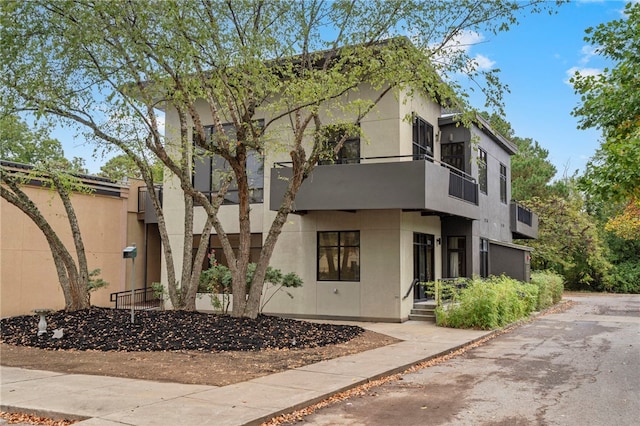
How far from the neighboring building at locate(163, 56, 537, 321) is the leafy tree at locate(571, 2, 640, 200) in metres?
3.21

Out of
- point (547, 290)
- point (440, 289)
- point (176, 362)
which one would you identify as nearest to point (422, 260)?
point (440, 289)

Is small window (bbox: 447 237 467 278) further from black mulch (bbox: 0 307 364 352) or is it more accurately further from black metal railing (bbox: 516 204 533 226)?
black mulch (bbox: 0 307 364 352)

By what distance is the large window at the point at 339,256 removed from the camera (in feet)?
58.2

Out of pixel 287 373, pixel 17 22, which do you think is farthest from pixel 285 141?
pixel 287 373

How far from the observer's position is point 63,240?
2039 centimetres

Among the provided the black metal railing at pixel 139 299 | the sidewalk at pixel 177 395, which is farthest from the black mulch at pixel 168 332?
the black metal railing at pixel 139 299

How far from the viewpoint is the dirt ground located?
8.89 metres

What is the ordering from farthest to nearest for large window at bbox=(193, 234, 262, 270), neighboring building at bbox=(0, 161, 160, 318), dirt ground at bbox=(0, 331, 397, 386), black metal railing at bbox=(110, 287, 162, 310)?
black metal railing at bbox=(110, 287, 162, 310), large window at bbox=(193, 234, 262, 270), neighboring building at bbox=(0, 161, 160, 318), dirt ground at bbox=(0, 331, 397, 386)

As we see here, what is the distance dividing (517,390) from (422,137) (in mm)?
12066

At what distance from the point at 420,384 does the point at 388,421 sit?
2333mm

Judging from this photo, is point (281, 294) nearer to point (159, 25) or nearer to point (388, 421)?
point (159, 25)

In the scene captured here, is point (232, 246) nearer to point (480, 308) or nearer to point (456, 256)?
point (456, 256)

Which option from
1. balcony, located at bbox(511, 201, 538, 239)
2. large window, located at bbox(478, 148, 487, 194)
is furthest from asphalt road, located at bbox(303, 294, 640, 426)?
balcony, located at bbox(511, 201, 538, 239)

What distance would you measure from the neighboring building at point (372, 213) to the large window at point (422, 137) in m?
0.04
